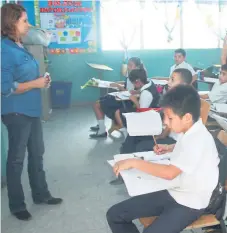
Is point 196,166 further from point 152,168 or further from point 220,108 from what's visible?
point 220,108

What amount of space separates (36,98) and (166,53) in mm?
4668

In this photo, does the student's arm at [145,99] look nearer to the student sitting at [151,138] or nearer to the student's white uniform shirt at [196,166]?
the student sitting at [151,138]

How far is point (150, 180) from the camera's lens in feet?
4.60

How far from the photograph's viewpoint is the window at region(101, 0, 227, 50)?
6285 mm

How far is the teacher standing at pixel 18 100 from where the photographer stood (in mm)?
1977

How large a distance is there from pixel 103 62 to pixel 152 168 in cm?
512

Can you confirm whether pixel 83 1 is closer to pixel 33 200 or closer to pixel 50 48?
pixel 50 48

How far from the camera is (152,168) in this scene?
4.42 feet

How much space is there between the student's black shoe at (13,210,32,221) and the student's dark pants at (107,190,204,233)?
0.98 meters

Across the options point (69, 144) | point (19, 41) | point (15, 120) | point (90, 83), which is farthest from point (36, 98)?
point (90, 83)

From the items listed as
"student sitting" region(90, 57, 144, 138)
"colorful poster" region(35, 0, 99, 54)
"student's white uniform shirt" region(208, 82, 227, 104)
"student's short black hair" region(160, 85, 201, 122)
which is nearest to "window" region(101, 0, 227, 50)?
"colorful poster" region(35, 0, 99, 54)

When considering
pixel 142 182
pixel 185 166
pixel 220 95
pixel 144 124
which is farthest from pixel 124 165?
pixel 220 95

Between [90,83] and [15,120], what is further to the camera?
[90,83]

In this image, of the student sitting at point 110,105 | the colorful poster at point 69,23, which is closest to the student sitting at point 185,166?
the student sitting at point 110,105
